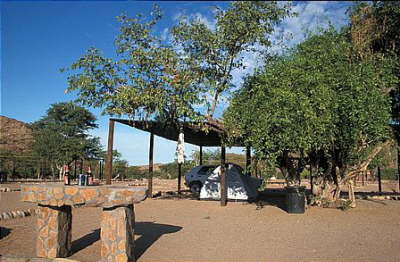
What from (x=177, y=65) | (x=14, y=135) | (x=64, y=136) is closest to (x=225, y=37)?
(x=177, y=65)

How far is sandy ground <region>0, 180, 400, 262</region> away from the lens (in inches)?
202

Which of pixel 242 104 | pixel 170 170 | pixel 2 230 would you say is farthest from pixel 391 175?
pixel 2 230

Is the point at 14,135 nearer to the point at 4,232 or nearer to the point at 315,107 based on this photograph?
the point at 4,232

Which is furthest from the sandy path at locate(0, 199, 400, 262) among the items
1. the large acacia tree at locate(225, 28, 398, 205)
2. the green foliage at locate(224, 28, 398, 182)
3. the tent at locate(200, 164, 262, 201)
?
the tent at locate(200, 164, 262, 201)

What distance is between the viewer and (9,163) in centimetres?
2589

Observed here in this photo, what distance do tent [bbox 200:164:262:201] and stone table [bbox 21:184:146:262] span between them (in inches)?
348

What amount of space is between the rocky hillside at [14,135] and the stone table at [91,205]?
36.9 m

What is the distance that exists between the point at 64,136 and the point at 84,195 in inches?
1197

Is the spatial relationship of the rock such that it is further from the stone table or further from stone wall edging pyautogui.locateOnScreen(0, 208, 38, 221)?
stone wall edging pyautogui.locateOnScreen(0, 208, 38, 221)

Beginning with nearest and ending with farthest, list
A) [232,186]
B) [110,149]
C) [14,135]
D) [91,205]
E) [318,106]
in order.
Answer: [91,205] → [318,106] → [110,149] → [232,186] → [14,135]

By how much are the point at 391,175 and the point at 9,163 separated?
34324 millimetres

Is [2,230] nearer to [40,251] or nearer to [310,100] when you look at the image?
[40,251]

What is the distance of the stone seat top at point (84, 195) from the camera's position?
14.7 ft

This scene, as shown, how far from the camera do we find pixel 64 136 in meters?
32.6
